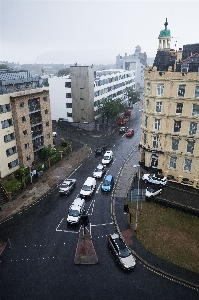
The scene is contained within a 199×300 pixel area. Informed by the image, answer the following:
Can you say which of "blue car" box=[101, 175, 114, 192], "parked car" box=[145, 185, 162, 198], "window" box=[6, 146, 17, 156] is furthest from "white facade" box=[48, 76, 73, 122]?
"parked car" box=[145, 185, 162, 198]

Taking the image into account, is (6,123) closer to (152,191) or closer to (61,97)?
(152,191)

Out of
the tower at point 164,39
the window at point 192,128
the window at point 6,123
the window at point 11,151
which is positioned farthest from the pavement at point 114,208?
the tower at point 164,39

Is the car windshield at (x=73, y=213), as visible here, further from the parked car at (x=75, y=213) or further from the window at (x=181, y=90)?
the window at (x=181, y=90)

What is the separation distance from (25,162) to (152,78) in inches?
1214

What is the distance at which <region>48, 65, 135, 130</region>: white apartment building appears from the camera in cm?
7369

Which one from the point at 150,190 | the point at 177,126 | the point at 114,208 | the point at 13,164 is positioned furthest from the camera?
the point at 13,164

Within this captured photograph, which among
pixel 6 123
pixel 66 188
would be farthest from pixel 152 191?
pixel 6 123

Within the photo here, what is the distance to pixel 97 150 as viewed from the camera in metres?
58.7

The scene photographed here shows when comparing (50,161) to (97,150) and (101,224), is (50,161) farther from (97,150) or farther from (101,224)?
(101,224)

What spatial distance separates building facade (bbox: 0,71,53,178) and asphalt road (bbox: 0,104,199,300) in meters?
13.2

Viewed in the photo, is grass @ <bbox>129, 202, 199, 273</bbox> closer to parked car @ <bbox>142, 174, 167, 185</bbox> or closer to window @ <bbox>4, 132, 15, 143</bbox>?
parked car @ <bbox>142, 174, 167, 185</bbox>

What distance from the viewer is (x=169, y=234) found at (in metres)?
32.3

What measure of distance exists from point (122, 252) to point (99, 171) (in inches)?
865

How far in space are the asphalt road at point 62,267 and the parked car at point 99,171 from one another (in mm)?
7582
